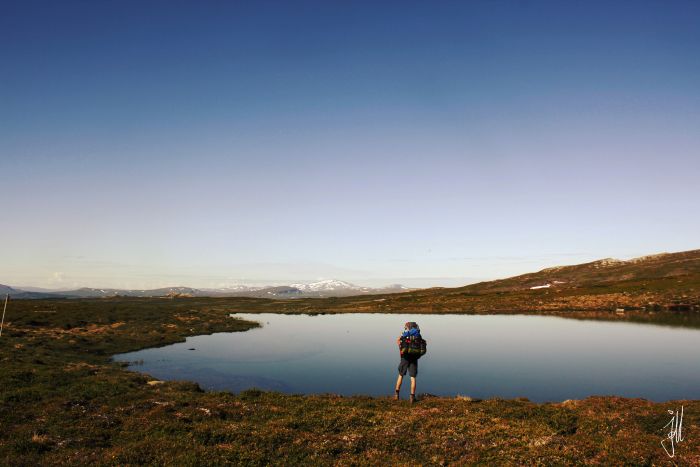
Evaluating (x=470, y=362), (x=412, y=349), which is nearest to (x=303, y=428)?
(x=412, y=349)

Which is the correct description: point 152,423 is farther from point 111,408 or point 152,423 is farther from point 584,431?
point 584,431

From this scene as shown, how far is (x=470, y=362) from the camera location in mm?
40750

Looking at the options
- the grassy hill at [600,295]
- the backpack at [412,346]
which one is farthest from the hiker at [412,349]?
the grassy hill at [600,295]

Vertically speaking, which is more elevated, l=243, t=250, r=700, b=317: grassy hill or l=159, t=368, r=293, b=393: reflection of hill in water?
l=243, t=250, r=700, b=317: grassy hill

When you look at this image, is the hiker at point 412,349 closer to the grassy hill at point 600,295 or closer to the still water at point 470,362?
the still water at point 470,362

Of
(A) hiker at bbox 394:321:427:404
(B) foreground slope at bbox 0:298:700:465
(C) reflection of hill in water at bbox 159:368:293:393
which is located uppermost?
(A) hiker at bbox 394:321:427:404

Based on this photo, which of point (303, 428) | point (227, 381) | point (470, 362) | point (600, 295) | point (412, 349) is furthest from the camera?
point (600, 295)

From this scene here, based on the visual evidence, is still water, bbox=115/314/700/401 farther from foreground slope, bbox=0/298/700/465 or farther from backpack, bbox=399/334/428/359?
backpack, bbox=399/334/428/359

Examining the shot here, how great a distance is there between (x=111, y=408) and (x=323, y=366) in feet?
71.3

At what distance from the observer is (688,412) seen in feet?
67.6

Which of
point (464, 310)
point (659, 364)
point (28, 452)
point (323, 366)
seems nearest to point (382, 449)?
point (28, 452)

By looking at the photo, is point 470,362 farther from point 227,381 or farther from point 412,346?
point 227,381

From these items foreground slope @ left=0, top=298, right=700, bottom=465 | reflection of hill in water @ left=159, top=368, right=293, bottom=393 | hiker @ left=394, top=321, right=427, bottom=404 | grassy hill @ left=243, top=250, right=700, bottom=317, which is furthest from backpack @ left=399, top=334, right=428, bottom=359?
grassy hill @ left=243, top=250, right=700, bottom=317

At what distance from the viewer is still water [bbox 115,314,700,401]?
31031mm
